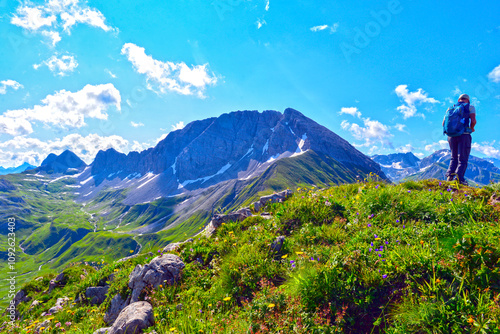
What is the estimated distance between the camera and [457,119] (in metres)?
12.1

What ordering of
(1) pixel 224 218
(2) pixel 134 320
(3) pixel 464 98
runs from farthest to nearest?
(3) pixel 464 98, (1) pixel 224 218, (2) pixel 134 320

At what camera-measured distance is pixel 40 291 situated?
12.4 m

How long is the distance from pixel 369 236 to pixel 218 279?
4.44 meters

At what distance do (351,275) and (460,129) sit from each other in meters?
12.4

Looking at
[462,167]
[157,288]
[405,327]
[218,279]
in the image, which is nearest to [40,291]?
[157,288]

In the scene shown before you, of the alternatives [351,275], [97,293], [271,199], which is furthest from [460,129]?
[97,293]

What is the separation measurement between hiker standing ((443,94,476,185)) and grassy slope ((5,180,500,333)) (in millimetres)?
5261

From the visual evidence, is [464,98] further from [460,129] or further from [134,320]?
[134,320]

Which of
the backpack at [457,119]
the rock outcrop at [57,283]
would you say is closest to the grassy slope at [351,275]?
the rock outcrop at [57,283]

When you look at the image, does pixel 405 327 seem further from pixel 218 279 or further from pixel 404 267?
pixel 218 279

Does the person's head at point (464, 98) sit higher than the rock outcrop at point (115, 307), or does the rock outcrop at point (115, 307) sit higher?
the person's head at point (464, 98)

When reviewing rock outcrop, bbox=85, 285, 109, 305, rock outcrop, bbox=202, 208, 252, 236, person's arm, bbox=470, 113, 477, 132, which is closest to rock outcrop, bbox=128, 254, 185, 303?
rock outcrop, bbox=85, 285, 109, 305

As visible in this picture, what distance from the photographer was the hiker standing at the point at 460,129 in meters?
12.0

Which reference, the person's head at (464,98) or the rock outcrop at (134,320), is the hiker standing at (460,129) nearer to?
the person's head at (464,98)
